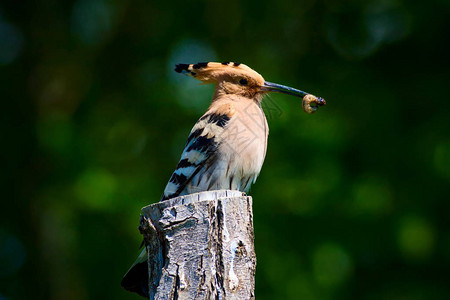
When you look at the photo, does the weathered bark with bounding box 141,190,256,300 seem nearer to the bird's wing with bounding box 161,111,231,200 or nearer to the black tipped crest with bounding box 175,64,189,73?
the bird's wing with bounding box 161,111,231,200

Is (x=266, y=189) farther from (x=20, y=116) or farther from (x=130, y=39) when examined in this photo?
(x=20, y=116)

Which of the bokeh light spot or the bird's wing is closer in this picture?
the bird's wing

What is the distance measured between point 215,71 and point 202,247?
2164mm

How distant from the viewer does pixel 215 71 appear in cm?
461

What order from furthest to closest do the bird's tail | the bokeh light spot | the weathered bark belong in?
the bokeh light spot, the bird's tail, the weathered bark

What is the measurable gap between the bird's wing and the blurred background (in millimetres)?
1289

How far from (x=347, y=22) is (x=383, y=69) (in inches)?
26.5

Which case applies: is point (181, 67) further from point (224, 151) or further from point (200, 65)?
point (224, 151)

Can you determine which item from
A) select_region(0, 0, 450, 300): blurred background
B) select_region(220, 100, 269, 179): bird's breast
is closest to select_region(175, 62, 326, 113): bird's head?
select_region(220, 100, 269, 179): bird's breast

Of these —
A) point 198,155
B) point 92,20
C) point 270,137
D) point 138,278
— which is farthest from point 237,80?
point 92,20

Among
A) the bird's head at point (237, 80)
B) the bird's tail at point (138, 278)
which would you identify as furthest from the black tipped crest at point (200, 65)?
the bird's tail at point (138, 278)

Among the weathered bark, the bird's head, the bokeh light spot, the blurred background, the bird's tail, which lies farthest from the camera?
the bokeh light spot

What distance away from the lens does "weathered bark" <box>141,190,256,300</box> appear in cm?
263

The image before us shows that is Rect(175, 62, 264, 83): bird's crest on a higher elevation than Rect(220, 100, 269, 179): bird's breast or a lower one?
higher
